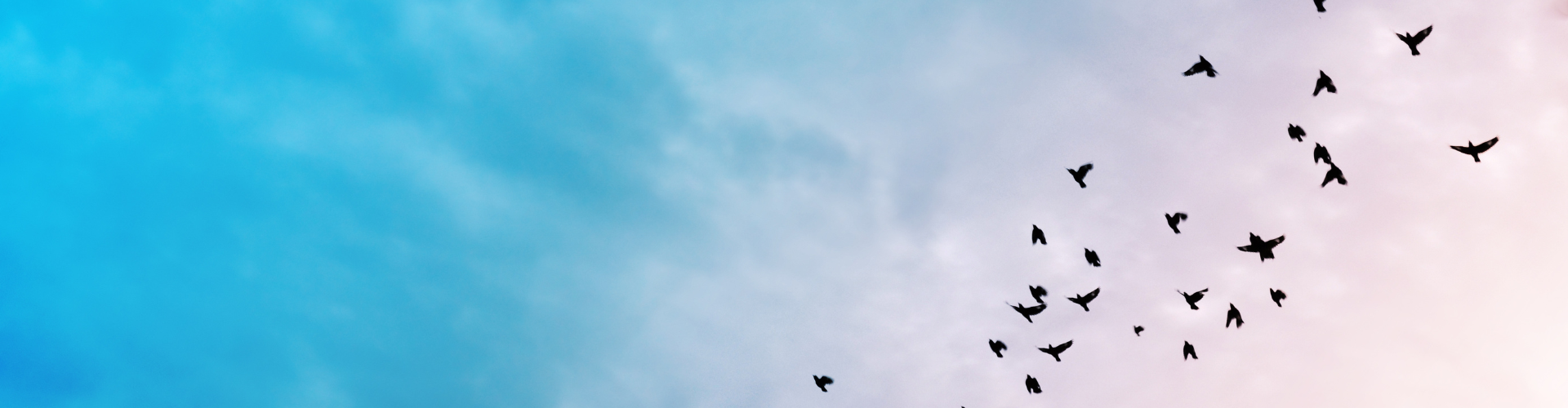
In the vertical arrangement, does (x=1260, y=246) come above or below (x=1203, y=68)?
below

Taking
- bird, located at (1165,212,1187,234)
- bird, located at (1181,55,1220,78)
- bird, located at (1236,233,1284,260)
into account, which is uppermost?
bird, located at (1181,55,1220,78)

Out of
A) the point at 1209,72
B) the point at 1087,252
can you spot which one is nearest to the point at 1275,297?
the point at 1087,252

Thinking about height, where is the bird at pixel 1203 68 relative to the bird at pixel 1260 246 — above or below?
above

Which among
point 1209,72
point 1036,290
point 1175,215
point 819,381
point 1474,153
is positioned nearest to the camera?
point 1474,153

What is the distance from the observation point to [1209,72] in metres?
48.9

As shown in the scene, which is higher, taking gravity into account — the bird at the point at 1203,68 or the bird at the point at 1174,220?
the bird at the point at 1203,68

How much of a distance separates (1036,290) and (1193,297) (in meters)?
9.08

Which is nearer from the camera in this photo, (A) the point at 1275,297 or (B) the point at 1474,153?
(B) the point at 1474,153

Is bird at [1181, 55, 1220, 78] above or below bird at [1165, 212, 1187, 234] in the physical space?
above

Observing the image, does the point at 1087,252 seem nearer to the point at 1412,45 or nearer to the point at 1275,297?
the point at 1275,297

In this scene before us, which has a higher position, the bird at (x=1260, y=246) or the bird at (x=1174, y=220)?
the bird at (x=1174, y=220)

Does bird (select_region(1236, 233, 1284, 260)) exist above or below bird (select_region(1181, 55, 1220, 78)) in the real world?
below

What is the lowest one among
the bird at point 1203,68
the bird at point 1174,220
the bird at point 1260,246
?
the bird at point 1260,246

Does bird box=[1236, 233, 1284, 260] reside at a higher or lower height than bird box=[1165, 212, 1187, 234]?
lower
